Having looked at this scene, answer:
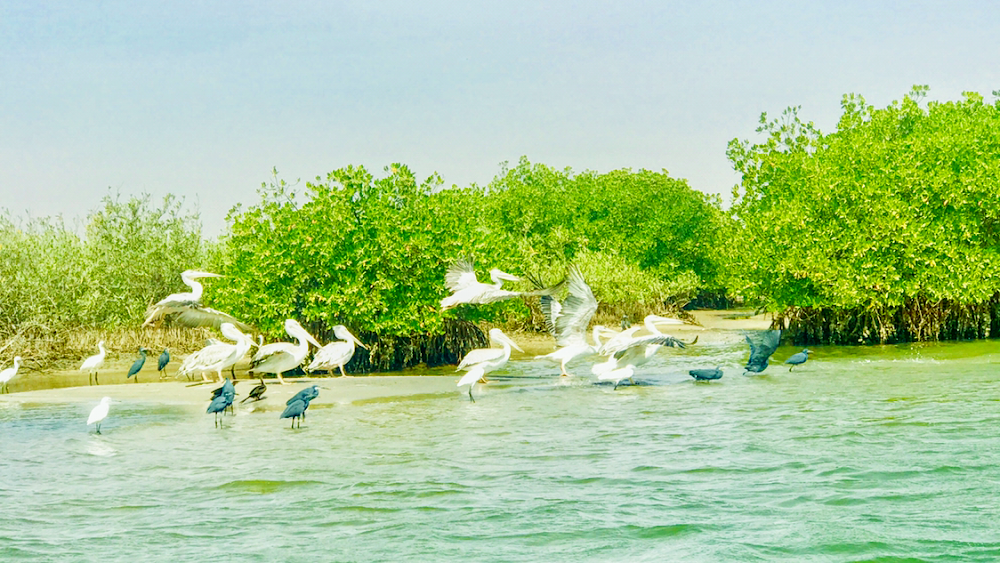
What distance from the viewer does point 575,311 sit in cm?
2014

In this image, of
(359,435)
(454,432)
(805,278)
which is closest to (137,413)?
(359,435)

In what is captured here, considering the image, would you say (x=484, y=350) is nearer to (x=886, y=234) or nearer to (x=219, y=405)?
(x=219, y=405)

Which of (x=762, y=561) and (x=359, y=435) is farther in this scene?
(x=359, y=435)

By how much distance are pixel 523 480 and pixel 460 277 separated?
1092 centimetres

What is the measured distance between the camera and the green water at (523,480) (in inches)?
368

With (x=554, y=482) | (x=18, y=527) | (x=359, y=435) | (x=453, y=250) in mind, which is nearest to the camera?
(x=18, y=527)

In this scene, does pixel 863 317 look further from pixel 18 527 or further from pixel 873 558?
pixel 18 527

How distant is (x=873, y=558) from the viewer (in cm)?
877

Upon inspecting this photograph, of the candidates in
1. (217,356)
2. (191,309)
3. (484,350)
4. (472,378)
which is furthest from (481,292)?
(191,309)

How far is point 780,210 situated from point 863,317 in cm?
405

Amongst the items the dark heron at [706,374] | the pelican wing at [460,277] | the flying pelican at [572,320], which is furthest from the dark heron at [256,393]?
the dark heron at [706,374]

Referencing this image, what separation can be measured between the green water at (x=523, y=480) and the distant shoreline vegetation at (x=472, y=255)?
7611 mm

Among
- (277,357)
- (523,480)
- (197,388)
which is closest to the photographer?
(523,480)

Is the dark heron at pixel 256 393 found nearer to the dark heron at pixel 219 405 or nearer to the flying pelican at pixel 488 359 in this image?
the dark heron at pixel 219 405
